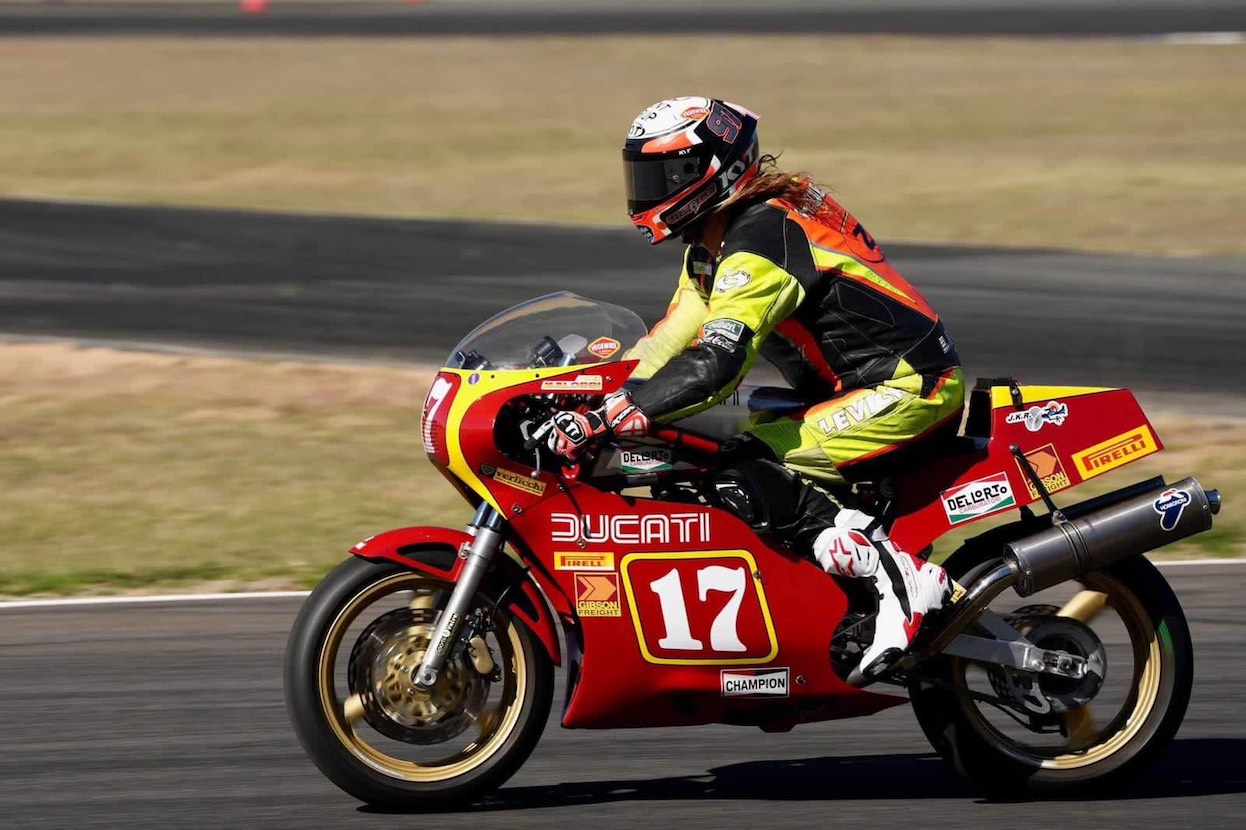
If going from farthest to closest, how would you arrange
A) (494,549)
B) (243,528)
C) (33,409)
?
1. (33,409)
2. (243,528)
3. (494,549)

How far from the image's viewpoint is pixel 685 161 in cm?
509

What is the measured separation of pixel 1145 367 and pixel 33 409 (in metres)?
7.01

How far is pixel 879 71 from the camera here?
98.2 feet

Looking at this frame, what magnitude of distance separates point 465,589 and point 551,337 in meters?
0.71

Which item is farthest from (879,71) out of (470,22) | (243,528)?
(243,528)

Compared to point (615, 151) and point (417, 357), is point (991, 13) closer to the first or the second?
point (615, 151)

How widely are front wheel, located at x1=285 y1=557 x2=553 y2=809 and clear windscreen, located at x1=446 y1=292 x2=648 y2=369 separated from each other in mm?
632

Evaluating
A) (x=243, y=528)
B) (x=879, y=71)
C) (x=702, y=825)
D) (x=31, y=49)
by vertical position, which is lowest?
(x=31, y=49)

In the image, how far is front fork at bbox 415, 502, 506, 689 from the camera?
514 cm

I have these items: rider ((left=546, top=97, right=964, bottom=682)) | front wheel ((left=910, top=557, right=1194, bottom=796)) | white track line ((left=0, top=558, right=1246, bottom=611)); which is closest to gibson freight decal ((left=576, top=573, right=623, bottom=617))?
rider ((left=546, top=97, right=964, bottom=682))

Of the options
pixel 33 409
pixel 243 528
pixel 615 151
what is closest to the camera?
pixel 243 528

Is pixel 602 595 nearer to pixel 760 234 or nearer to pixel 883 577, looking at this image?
pixel 883 577

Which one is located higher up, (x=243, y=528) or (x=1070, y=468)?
(x=1070, y=468)

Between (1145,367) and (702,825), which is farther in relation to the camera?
(1145,367)
